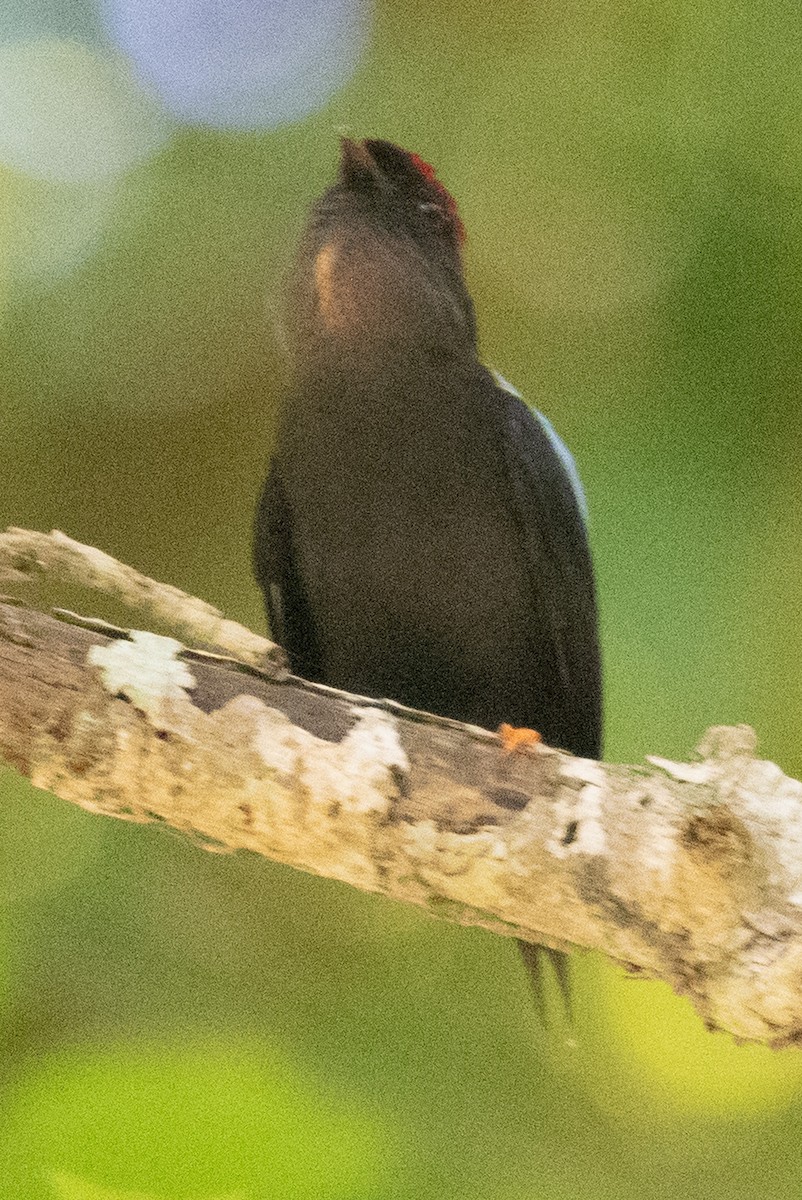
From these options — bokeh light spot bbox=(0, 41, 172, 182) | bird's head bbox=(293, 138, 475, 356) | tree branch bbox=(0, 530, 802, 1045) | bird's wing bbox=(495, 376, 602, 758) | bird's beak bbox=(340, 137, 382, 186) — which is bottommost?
tree branch bbox=(0, 530, 802, 1045)

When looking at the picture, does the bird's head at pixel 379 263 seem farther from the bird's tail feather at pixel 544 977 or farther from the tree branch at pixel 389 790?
the bird's tail feather at pixel 544 977

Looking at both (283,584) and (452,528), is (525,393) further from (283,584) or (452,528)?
(283,584)

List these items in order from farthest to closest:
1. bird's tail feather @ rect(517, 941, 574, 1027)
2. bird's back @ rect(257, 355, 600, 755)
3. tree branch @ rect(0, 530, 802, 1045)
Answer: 1. bird's back @ rect(257, 355, 600, 755)
2. bird's tail feather @ rect(517, 941, 574, 1027)
3. tree branch @ rect(0, 530, 802, 1045)

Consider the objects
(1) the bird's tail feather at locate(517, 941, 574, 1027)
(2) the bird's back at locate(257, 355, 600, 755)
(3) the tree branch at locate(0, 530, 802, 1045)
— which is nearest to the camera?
(3) the tree branch at locate(0, 530, 802, 1045)

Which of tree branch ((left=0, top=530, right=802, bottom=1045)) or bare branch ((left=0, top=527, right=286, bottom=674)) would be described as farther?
bare branch ((left=0, top=527, right=286, bottom=674))

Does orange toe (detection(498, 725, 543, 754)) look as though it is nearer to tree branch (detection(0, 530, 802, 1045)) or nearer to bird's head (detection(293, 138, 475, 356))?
tree branch (detection(0, 530, 802, 1045))

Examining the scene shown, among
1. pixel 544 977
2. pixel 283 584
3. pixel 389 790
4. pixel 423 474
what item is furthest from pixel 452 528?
pixel 544 977

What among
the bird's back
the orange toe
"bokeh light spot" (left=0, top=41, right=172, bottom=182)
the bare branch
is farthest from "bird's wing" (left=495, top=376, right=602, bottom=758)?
"bokeh light spot" (left=0, top=41, right=172, bottom=182)
